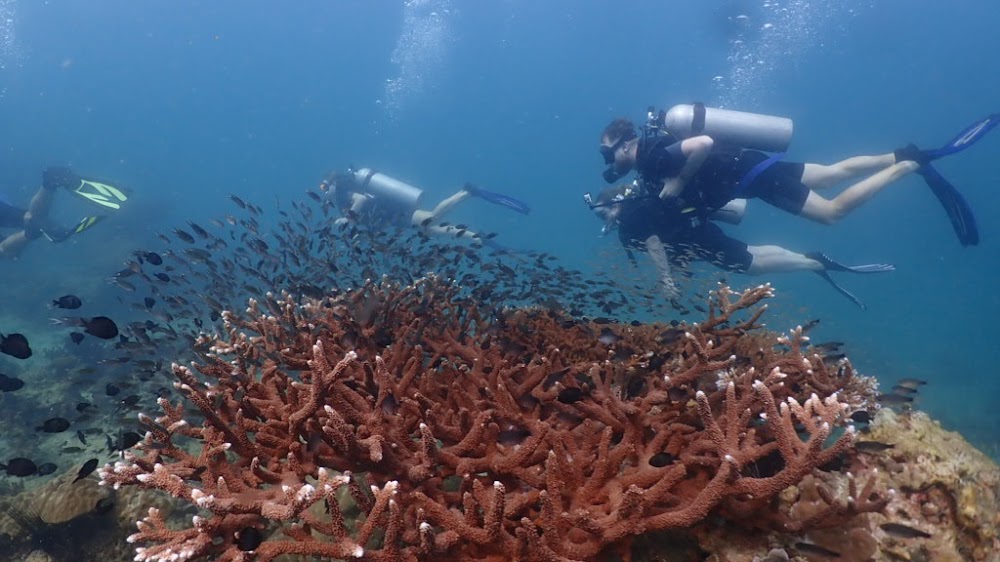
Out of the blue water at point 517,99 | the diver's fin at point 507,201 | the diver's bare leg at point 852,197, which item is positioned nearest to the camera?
the diver's bare leg at point 852,197

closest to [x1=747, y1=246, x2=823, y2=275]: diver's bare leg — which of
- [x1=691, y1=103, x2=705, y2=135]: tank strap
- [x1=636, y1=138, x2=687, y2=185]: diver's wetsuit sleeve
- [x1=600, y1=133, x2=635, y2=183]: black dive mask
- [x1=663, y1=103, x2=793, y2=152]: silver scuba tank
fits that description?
[x1=663, y1=103, x2=793, y2=152]: silver scuba tank

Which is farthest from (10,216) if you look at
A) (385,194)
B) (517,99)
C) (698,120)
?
(517,99)

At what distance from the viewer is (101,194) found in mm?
10047

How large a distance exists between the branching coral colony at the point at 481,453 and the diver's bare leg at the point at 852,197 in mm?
7142

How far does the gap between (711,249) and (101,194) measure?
12560 mm

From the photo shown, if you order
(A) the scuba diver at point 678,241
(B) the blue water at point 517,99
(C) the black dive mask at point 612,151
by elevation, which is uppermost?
(B) the blue water at point 517,99

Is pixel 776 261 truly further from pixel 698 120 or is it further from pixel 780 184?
pixel 698 120

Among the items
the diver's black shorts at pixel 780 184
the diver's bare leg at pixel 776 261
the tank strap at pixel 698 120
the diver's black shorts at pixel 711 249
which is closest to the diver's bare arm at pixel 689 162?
the tank strap at pixel 698 120

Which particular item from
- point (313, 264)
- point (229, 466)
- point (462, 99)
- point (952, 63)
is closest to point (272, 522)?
point (229, 466)

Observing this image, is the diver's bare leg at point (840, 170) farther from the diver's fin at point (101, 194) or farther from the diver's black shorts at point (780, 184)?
the diver's fin at point (101, 194)

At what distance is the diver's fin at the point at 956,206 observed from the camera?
10227mm

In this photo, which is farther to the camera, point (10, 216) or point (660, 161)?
point (10, 216)

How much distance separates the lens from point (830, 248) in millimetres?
91812

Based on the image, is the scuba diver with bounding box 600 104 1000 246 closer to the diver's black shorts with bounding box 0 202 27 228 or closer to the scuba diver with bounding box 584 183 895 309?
the scuba diver with bounding box 584 183 895 309
